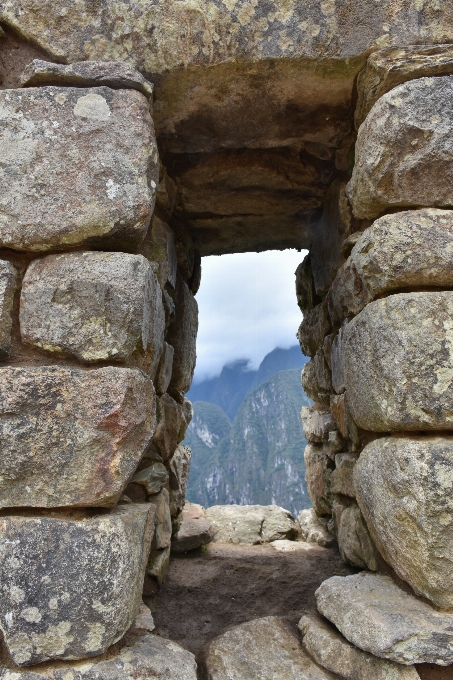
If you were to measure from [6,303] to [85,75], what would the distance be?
802 mm

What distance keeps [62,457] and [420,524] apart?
1013 mm

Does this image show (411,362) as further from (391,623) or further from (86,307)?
(86,307)

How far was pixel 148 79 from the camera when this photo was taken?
5.71 ft

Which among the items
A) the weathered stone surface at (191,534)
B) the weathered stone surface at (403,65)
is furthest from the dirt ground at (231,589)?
the weathered stone surface at (403,65)

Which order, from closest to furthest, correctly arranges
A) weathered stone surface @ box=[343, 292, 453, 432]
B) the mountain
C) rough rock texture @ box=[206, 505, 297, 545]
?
weathered stone surface @ box=[343, 292, 453, 432] → rough rock texture @ box=[206, 505, 297, 545] → the mountain

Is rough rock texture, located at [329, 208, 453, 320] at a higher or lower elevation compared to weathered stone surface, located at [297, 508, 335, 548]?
higher

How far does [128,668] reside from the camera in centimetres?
131

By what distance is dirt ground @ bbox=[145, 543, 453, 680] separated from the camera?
1790 millimetres

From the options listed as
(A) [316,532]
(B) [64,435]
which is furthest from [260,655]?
(A) [316,532]

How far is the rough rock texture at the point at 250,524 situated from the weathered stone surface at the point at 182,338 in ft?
3.08

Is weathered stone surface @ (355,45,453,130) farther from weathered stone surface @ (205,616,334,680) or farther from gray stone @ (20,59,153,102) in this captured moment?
weathered stone surface @ (205,616,334,680)

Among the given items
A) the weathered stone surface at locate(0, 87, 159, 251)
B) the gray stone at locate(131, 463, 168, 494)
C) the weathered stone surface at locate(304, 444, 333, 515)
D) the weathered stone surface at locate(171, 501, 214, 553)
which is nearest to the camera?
the weathered stone surface at locate(0, 87, 159, 251)

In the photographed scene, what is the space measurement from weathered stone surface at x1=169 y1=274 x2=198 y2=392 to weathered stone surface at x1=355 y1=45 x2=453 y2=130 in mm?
1364

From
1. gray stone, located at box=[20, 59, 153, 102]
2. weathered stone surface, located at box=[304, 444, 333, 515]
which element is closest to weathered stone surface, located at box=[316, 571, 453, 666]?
weathered stone surface, located at box=[304, 444, 333, 515]
